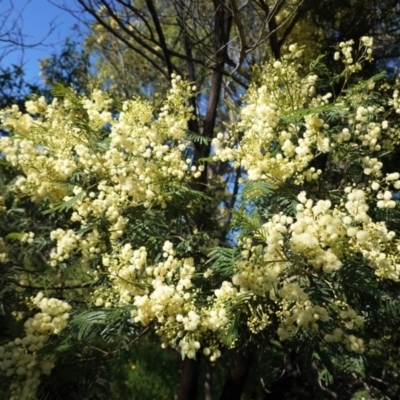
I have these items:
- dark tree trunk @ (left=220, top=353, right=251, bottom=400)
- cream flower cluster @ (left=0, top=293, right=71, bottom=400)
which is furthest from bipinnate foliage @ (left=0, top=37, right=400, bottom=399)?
dark tree trunk @ (left=220, top=353, right=251, bottom=400)

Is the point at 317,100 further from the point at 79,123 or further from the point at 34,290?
the point at 34,290

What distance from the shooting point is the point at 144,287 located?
180 cm

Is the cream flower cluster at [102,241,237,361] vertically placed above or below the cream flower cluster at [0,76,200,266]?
below

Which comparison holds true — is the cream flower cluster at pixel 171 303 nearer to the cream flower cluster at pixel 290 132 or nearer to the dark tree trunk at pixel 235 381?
the cream flower cluster at pixel 290 132

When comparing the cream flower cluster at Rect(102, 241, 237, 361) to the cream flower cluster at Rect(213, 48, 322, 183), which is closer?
the cream flower cluster at Rect(102, 241, 237, 361)

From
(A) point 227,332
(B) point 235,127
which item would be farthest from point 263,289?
(B) point 235,127

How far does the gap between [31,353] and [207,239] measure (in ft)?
3.83

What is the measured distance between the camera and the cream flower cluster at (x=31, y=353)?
1907 millimetres

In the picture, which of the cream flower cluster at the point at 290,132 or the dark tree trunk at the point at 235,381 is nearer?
the cream flower cluster at the point at 290,132

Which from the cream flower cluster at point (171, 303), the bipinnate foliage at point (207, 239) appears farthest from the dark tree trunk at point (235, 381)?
the cream flower cluster at point (171, 303)

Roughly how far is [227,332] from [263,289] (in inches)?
11.0

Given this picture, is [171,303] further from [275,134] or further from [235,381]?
[235,381]

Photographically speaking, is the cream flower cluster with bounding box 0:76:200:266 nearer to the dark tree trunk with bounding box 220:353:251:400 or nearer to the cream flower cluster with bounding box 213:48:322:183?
the cream flower cluster with bounding box 213:48:322:183

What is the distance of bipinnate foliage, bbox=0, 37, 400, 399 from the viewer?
162 centimetres
